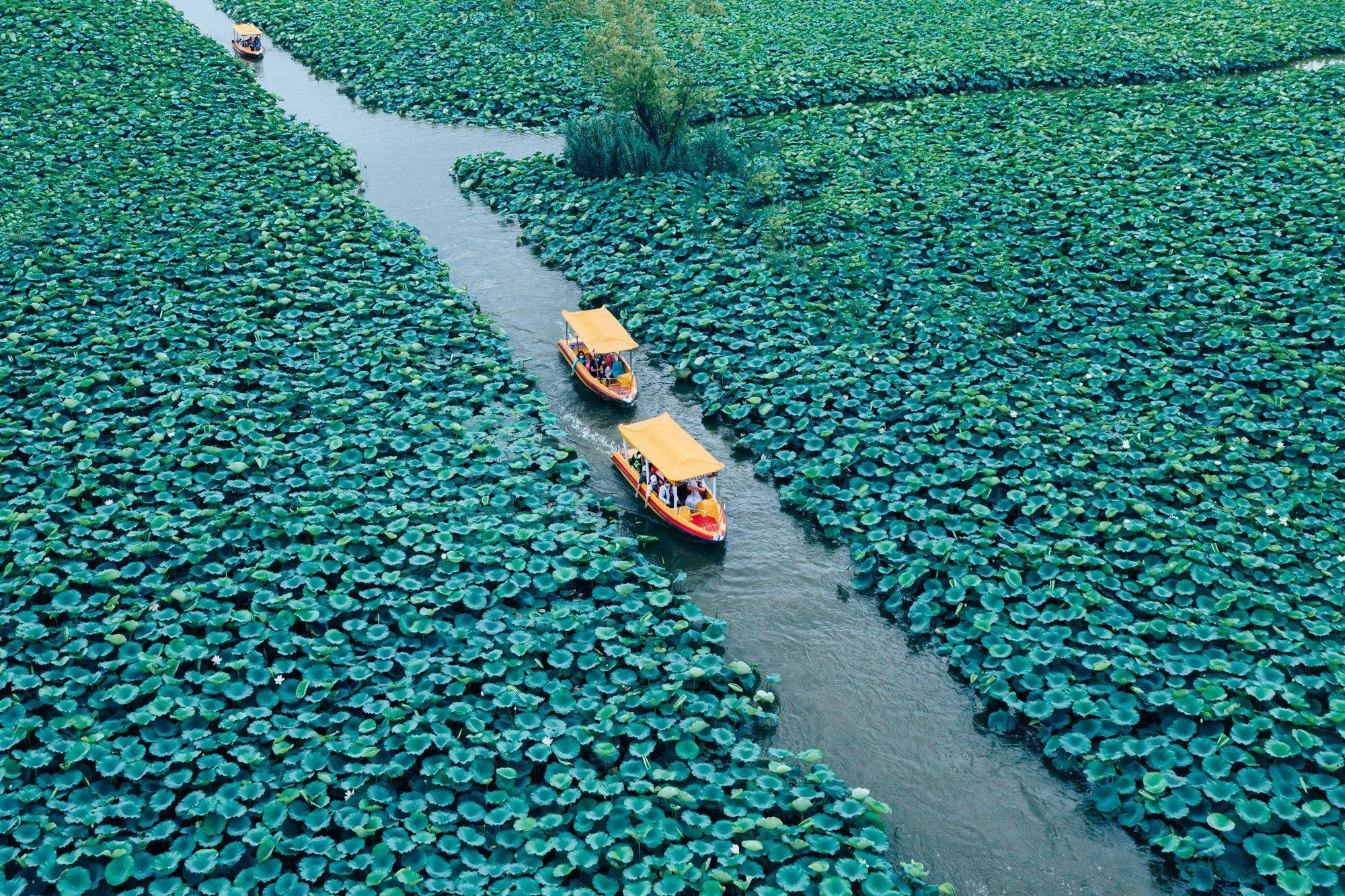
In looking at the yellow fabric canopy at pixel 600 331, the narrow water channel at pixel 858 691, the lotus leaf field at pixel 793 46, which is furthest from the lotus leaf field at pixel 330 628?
the lotus leaf field at pixel 793 46

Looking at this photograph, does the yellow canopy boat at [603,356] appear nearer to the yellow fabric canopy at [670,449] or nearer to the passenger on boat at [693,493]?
the yellow fabric canopy at [670,449]

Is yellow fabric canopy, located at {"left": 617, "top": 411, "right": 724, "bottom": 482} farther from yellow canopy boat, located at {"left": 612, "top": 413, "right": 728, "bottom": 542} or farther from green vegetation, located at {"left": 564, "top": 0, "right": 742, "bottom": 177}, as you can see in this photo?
green vegetation, located at {"left": 564, "top": 0, "right": 742, "bottom": 177}

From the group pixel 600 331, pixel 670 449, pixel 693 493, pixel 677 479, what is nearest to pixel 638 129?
pixel 600 331

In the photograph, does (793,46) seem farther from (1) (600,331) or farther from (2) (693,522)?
(2) (693,522)

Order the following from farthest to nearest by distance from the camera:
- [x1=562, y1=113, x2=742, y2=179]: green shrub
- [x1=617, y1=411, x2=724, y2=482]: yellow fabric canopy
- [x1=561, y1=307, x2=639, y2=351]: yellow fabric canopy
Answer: [x1=562, y1=113, x2=742, y2=179]: green shrub
[x1=561, y1=307, x2=639, y2=351]: yellow fabric canopy
[x1=617, y1=411, x2=724, y2=482]: yellow fabric canopy

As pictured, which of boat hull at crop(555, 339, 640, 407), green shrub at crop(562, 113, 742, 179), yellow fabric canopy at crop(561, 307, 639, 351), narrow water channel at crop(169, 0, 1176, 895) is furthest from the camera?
green shrub at crop(562, 113, 742, 179)

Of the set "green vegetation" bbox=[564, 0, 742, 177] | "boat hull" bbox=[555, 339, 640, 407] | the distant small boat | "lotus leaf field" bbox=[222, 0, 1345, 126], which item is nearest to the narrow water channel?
"boat hull" bbox=[555, 339, 640, 407]
